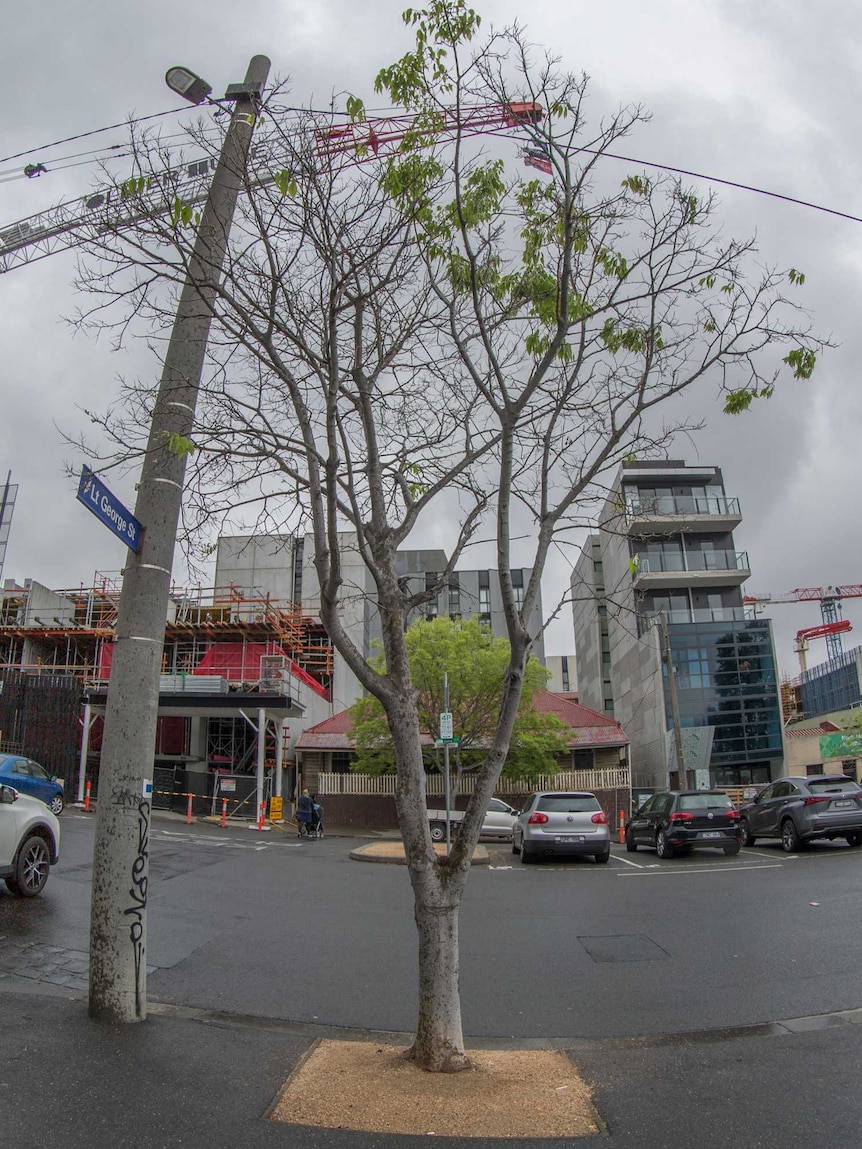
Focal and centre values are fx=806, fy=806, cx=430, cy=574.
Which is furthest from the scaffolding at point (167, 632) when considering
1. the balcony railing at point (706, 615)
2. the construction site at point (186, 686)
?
the balcony railing at point (706, 615)

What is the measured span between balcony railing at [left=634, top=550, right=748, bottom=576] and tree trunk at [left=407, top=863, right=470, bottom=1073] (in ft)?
153

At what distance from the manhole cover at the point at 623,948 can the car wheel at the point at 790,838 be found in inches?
357

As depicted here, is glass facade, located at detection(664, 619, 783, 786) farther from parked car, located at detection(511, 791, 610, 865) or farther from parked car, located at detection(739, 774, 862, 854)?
parked car, located at detection(511, 791, 610, 865)

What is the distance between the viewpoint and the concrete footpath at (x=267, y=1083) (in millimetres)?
3898

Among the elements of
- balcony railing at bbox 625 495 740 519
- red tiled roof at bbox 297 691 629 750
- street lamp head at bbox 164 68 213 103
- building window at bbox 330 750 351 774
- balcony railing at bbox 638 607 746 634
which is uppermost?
balcony railing at bbox 625 495 740 519

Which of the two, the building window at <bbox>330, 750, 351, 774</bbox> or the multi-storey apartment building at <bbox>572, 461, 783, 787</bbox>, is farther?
the multi-storey apartment building at <bbox>572, 461, 783, 787</bbox>

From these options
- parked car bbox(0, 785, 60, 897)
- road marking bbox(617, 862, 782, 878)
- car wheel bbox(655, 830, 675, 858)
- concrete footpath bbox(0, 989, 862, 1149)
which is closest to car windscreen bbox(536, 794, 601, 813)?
car wheel bbox(655, 830, 675, 858)

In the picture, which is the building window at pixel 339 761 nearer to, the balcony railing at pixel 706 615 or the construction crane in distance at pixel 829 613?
the balcony railing at pixel 706 615

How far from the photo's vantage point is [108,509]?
559 centimetres

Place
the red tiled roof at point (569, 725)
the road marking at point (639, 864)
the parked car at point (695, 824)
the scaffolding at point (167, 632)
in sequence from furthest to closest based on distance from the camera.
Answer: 1. the scaffolding at point (167, 632)
2. the red tiled roof at point (569, 725)
3. the parked car at point (695, 824)
4. the road marking at point (639, 864)

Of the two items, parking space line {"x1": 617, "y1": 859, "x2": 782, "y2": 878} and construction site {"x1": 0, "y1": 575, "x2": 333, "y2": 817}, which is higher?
construction site {"x1": 0, "y1": 575, "x2": 333, "y2": 817}

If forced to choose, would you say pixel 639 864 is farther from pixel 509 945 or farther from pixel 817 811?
pixel 509 945

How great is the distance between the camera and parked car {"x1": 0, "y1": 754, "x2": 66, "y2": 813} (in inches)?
595

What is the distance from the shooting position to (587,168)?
6.32 m
